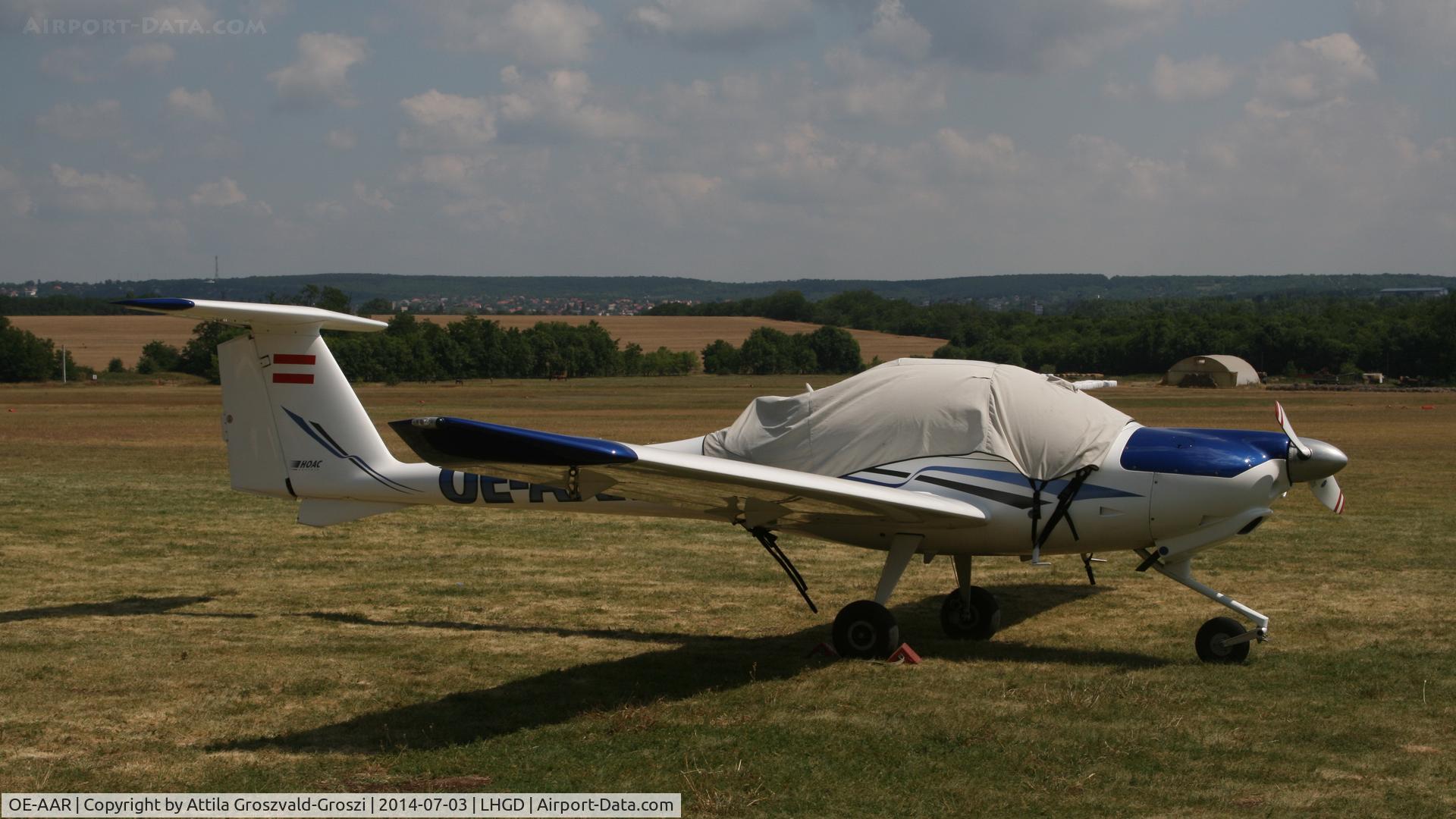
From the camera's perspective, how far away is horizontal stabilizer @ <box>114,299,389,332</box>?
8.39m

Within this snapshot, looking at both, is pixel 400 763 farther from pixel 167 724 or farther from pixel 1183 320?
pixel 1183 320

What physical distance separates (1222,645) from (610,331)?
131368 mm

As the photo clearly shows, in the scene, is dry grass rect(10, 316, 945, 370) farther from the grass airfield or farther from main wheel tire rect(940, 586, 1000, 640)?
main wheel tire rect(940, 586, 1000, 640)

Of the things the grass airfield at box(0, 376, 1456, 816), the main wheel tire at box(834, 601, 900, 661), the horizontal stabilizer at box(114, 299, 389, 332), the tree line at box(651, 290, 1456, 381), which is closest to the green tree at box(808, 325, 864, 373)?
the tree line at box(651, 290, 1456, 381)

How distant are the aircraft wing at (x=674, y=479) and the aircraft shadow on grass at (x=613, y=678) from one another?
105cm

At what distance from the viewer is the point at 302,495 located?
33.6ft

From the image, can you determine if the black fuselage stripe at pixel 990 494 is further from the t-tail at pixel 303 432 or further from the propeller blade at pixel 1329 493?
the t-tail at pixel 303 432

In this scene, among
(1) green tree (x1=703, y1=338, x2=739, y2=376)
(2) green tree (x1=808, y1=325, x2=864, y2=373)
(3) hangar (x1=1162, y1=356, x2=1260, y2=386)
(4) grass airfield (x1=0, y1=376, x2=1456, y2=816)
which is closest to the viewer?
(4) grass airfield (x1=0, y1=376, x2=1456, y2=816)

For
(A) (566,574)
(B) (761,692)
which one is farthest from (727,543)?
(B) (761,692)

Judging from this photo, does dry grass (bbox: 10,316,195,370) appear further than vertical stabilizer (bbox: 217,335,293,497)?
Yes

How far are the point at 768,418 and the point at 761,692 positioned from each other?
2.35 meters

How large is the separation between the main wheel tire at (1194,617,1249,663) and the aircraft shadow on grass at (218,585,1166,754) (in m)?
0.38

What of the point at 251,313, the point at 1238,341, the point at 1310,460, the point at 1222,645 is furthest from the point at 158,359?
the point at 1310,460

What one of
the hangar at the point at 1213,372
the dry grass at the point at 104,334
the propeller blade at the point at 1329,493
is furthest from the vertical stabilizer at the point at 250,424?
the dry grass at the point at 104,334
